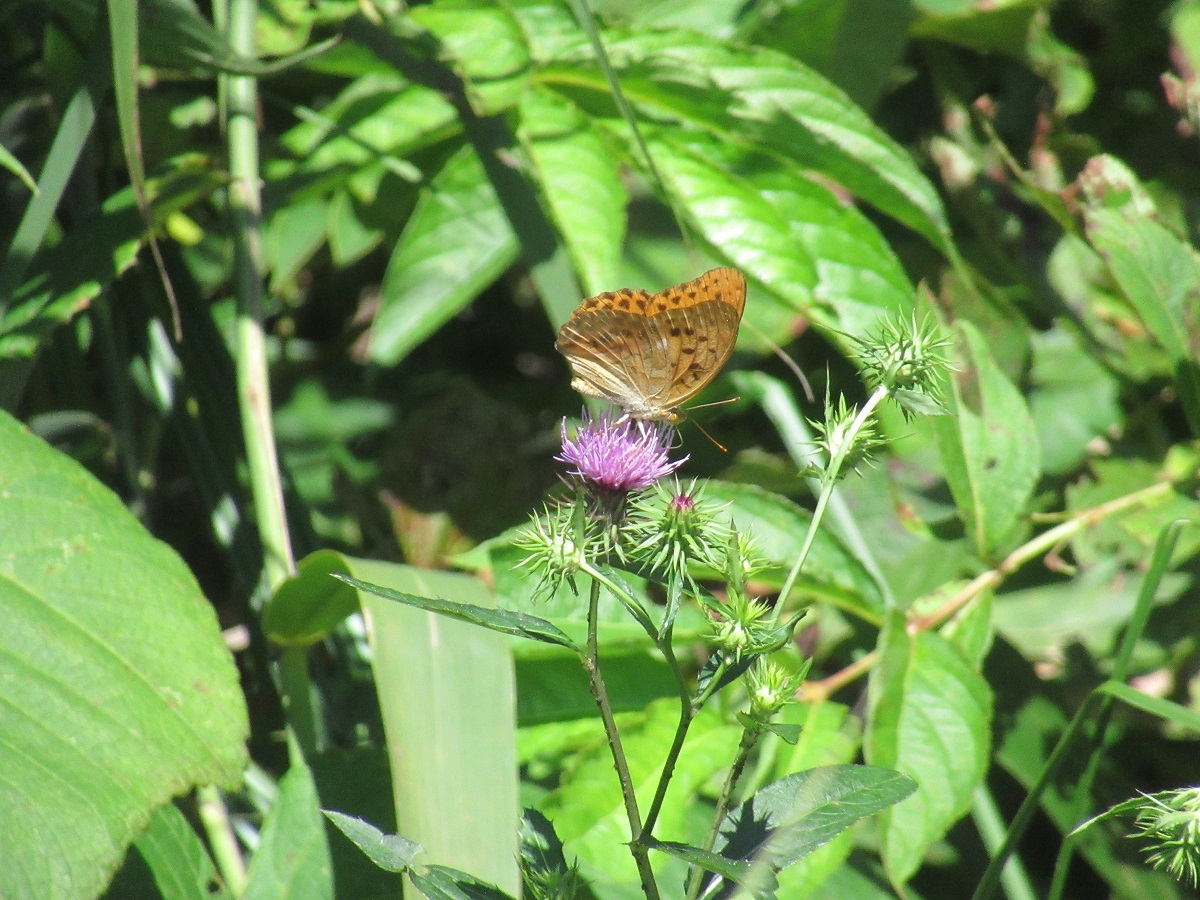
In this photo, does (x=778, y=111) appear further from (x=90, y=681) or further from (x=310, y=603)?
(x=90, y=681)

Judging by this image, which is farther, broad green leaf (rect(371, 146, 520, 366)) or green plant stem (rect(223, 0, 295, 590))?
broad green leaf (rect(371, 146, 520, 366))

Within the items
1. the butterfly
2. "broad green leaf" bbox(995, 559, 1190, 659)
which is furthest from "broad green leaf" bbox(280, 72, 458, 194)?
"broad green leaf" bbox(995, 559, 1190, 659)

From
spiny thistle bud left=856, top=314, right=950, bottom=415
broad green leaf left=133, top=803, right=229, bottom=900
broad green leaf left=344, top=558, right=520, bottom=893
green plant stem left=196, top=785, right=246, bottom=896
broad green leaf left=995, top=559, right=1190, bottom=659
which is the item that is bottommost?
broad green leaf left=995, top=559, right=1190, bottom=659

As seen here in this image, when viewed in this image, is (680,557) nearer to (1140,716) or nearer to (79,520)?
(79,520)

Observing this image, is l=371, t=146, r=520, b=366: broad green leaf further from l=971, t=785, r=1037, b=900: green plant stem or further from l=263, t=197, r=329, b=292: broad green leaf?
l=971, t=785, r=1037, b=900: green plant stem

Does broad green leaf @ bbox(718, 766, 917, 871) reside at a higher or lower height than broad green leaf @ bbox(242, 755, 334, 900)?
higher

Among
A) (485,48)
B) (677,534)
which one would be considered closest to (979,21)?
(485,48)

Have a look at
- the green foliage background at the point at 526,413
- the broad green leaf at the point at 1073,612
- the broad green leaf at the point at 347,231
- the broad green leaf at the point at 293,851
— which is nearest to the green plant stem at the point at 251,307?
the green foliage background at the point at 526,413

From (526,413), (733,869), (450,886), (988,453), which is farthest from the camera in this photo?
(526,413)

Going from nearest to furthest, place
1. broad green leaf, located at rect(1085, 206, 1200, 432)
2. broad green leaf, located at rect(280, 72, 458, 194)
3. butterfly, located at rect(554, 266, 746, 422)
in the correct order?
butterfly, located at rect(554, 266, 746, 422) < broad green leaf, located at rect(1085, 206, 1200, 432) < broad green leaf, located at rect(280, 72, 458, 194)
